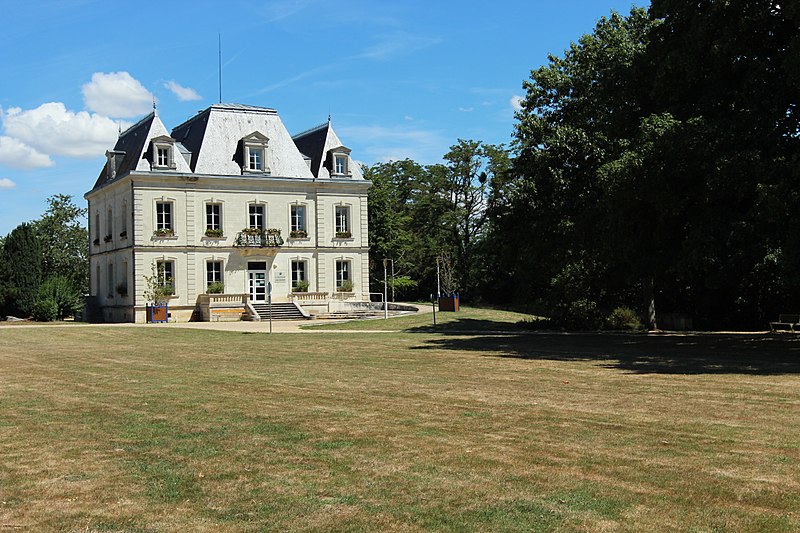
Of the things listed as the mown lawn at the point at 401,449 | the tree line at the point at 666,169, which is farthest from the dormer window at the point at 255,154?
the mown lawn at the point at 401,449

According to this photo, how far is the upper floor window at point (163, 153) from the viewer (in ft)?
147

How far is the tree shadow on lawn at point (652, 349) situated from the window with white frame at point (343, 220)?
1998 cm

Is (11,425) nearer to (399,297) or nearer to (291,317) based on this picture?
(291,317)

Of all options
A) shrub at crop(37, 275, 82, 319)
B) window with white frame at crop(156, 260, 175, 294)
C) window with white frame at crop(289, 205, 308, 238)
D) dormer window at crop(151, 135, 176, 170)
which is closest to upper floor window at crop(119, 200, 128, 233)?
window with white frame at crop(156, 260, 175, 294)

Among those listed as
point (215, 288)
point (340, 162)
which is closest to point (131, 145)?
point (215, 288)

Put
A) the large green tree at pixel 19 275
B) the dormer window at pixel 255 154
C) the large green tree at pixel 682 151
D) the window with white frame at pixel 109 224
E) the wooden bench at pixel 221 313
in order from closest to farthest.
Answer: the large green tree at pixel 682 151, the wooden bench at pixel 221 313, the large green tree at pixel 19 275, the dormer window at pixel 255 154, the window with white frame at pixel 109 224

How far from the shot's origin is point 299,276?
4847cm

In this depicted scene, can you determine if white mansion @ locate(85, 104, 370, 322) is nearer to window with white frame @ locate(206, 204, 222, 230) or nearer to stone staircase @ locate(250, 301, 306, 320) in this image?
window with white frame @ locate(206, 204, 222, 230)

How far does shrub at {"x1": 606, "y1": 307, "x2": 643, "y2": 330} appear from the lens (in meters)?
33.4

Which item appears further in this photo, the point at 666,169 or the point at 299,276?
the point at 299,276

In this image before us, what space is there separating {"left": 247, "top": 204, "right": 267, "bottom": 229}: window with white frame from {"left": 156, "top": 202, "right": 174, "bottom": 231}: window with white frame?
4424 millimetres

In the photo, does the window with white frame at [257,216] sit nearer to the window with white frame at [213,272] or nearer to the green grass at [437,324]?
the window with white frame at [213,272]

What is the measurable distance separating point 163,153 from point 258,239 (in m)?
6.96

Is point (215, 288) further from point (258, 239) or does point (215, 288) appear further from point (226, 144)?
point (226, 144)
